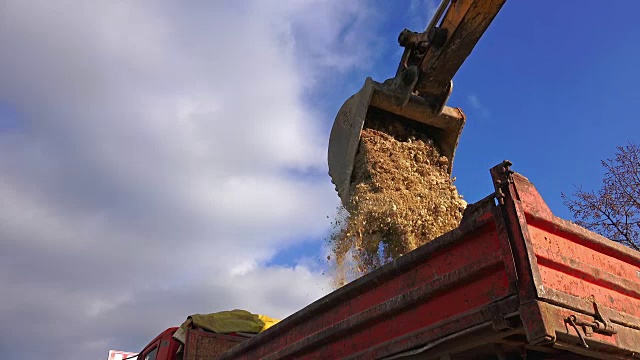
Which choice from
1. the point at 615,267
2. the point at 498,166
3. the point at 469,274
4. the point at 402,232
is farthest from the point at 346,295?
the point at 402,232

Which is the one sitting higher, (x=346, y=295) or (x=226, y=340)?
(x=226, y=340)

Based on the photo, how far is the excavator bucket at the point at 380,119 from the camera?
6254 millimetres

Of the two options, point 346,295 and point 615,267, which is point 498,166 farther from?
point 346,295

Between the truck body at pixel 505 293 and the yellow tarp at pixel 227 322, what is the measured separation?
298cm

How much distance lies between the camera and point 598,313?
8.64 feet

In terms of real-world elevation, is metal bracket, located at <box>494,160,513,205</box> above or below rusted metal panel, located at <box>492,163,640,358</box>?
above

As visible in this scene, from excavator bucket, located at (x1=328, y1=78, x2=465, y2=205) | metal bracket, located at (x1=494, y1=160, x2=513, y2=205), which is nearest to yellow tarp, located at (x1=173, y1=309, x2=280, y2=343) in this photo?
excavator bucket, located at (x1=328, y1=78, x2=465, y2=205)

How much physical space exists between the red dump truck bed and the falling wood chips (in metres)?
2.35

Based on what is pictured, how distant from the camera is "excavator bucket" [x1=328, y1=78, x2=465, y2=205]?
6.25 metres

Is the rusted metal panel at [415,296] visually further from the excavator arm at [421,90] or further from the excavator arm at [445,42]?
the excavator arm at [445,42]

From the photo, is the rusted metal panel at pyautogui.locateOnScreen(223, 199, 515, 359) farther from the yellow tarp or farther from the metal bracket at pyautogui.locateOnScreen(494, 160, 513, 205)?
the yellow tarp

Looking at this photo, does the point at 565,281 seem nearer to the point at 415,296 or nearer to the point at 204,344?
the point at 415,296

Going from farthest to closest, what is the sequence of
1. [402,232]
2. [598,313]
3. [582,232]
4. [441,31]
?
[441,31] < [402,232] < [582,232] < [598,313]

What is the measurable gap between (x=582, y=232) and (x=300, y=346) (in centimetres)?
194
